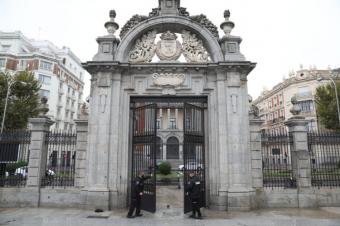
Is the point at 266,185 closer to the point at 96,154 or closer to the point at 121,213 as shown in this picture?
the point at 121,213

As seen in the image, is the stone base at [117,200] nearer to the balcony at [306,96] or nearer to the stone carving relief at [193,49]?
the stone carving relief at [193,49]

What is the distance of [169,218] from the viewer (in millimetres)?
9148

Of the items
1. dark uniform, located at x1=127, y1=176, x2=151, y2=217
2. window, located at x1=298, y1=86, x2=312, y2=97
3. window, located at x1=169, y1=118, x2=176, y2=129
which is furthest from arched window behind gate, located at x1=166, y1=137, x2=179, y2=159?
dark uniform, located at x1=127, y1=176, x2=151, y2=217

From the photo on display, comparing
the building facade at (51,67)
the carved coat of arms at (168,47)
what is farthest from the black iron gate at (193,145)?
the building facade at (51,67)

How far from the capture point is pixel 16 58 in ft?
145

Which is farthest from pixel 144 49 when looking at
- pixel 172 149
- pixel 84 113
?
pixel 172 149

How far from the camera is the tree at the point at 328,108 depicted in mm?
25500

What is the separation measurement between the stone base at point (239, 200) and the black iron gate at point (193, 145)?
1.12 metres

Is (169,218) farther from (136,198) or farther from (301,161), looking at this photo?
(301,161)

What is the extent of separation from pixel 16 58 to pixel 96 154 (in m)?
42.2

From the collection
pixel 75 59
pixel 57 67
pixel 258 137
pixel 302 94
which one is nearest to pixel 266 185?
pixel 258 137

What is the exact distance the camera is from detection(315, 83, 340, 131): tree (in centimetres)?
2550

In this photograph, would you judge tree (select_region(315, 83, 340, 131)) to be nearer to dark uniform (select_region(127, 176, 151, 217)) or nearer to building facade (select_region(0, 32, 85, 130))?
dark uniform (select_region(127, 176, 151, 217))


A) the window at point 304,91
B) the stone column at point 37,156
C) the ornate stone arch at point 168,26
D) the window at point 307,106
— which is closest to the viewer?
the stone column at point 37,156
